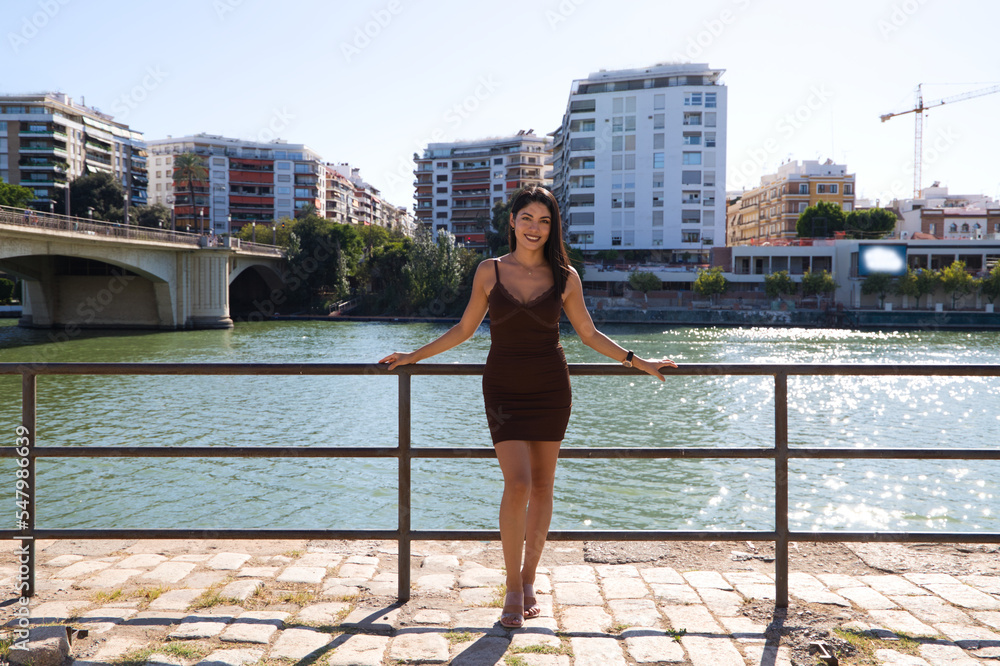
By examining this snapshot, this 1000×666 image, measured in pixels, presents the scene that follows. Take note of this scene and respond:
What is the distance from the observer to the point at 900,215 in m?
86.8

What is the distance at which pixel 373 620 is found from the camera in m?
2.91

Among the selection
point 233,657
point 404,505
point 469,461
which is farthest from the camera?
point 469,461

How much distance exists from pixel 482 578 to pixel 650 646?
0.99 meters

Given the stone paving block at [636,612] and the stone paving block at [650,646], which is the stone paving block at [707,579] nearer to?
the stone paving block at [636,612]

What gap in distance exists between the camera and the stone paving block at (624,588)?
10.6 ft

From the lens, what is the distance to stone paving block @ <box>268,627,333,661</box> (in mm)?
2586

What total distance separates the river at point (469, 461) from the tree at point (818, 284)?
105 ft

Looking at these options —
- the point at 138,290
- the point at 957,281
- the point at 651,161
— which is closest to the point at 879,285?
the point at 957,281

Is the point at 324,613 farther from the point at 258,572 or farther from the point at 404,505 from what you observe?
the point at 258,572

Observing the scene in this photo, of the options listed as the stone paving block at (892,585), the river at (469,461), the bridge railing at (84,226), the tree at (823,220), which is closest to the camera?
the stone paving block at (892,585)

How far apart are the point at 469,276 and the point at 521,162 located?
45.7 meters

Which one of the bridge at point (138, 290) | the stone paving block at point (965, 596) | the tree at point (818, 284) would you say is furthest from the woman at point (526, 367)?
the tree at point (818, 284)

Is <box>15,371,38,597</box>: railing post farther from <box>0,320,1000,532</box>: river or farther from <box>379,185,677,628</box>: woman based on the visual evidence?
<box>0,320,1000,532</box>: river

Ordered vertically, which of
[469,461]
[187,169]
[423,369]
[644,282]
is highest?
[187,169]
